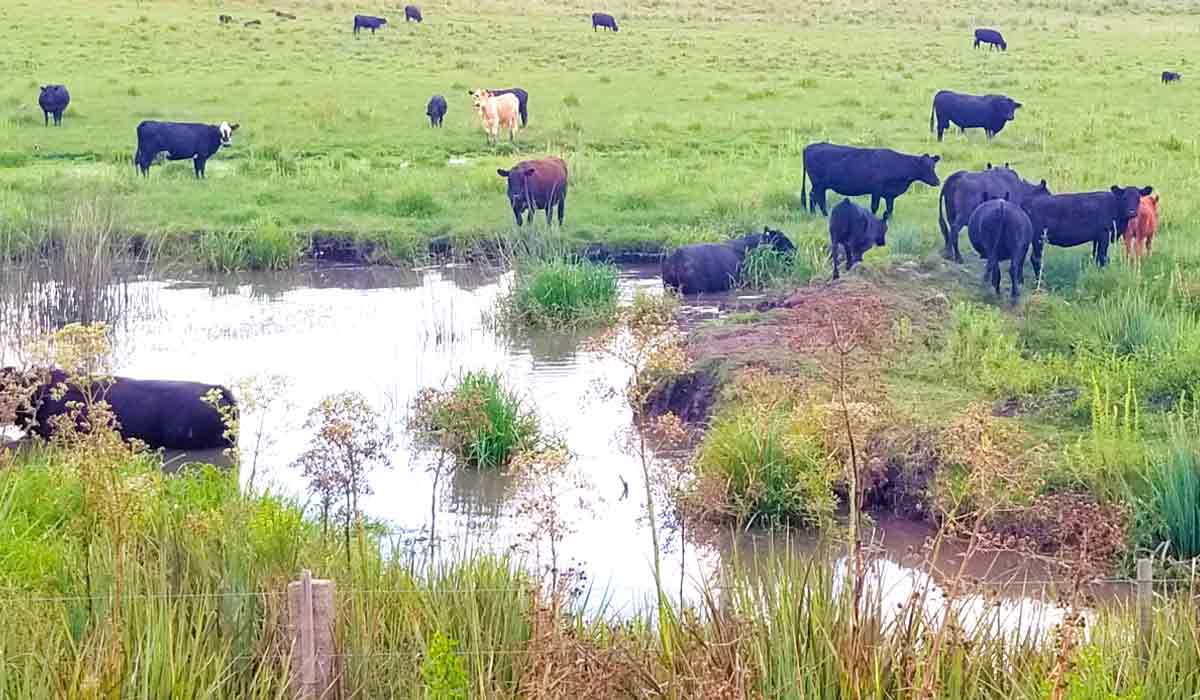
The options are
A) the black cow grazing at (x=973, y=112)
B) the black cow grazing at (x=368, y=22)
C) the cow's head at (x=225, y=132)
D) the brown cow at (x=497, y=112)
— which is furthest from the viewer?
the black cow grazing at (x=368, y=22)

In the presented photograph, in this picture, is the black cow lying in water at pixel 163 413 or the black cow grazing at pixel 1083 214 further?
the black cow grazing at pixel 1083 214

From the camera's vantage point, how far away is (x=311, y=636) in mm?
4453

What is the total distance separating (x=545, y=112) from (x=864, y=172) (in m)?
9.52

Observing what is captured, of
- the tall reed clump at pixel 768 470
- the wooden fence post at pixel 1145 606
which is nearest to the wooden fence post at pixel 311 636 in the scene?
the wooden fence post at pixel 1145 606

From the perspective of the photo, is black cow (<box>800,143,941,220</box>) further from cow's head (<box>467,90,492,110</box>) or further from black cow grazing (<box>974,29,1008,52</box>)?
black cow grazing (<box>974,29,1008,52</box>)

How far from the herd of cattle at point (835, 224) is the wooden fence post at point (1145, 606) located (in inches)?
122

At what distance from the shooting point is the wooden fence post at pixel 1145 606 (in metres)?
4.45

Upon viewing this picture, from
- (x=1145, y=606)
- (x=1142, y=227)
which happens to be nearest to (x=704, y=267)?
(x=1142, y=227)

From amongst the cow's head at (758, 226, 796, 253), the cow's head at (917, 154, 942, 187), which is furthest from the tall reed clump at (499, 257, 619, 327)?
the cow's head at (917, 154, 942, 187)

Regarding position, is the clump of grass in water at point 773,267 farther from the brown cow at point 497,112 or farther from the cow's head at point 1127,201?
the brown cow at point 497,112

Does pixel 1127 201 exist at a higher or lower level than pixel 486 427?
higher

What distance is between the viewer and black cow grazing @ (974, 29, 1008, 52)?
39.3 metres

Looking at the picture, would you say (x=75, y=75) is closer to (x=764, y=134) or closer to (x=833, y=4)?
(x=764, y=134)

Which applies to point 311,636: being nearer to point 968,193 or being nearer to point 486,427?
point 486,427
